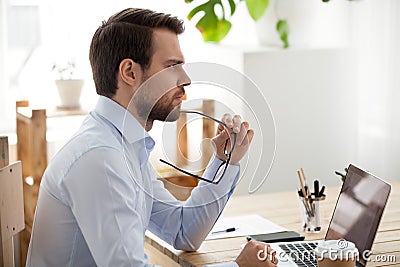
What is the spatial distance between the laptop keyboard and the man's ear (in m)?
0.58

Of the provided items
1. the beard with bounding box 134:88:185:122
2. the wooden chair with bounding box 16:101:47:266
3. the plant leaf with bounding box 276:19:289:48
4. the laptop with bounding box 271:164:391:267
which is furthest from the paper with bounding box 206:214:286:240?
the plant leaf with bounding box 276:19:289:48

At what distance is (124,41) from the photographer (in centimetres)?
180

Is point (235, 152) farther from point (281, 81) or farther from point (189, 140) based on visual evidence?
point (281, 81)

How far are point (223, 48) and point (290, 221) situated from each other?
1.35m

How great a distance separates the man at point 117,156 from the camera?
165 centimetres

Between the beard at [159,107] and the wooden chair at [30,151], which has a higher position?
the beard at [159,107]

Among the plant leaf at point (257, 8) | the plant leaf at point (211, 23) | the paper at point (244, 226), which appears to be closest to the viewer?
the paper at point (244, 226)

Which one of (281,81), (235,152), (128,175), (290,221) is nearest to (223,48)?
(281,81)

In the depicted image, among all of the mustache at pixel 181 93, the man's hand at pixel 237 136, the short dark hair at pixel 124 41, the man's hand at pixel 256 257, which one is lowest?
the man's hand at pixel 256 257

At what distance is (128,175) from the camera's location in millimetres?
1730

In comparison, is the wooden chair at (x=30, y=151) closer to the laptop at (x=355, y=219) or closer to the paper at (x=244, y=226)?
the paper at (x=244, y=226)

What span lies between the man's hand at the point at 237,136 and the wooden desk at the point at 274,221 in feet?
0.81

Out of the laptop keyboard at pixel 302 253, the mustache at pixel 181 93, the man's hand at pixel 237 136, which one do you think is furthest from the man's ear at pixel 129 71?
the laptop keyboard at pixel 302 253

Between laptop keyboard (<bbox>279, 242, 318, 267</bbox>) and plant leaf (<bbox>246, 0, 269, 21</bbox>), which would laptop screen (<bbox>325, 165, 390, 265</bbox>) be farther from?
plant leaf (<bbox>246, 0, 269, 21</bbox>)
